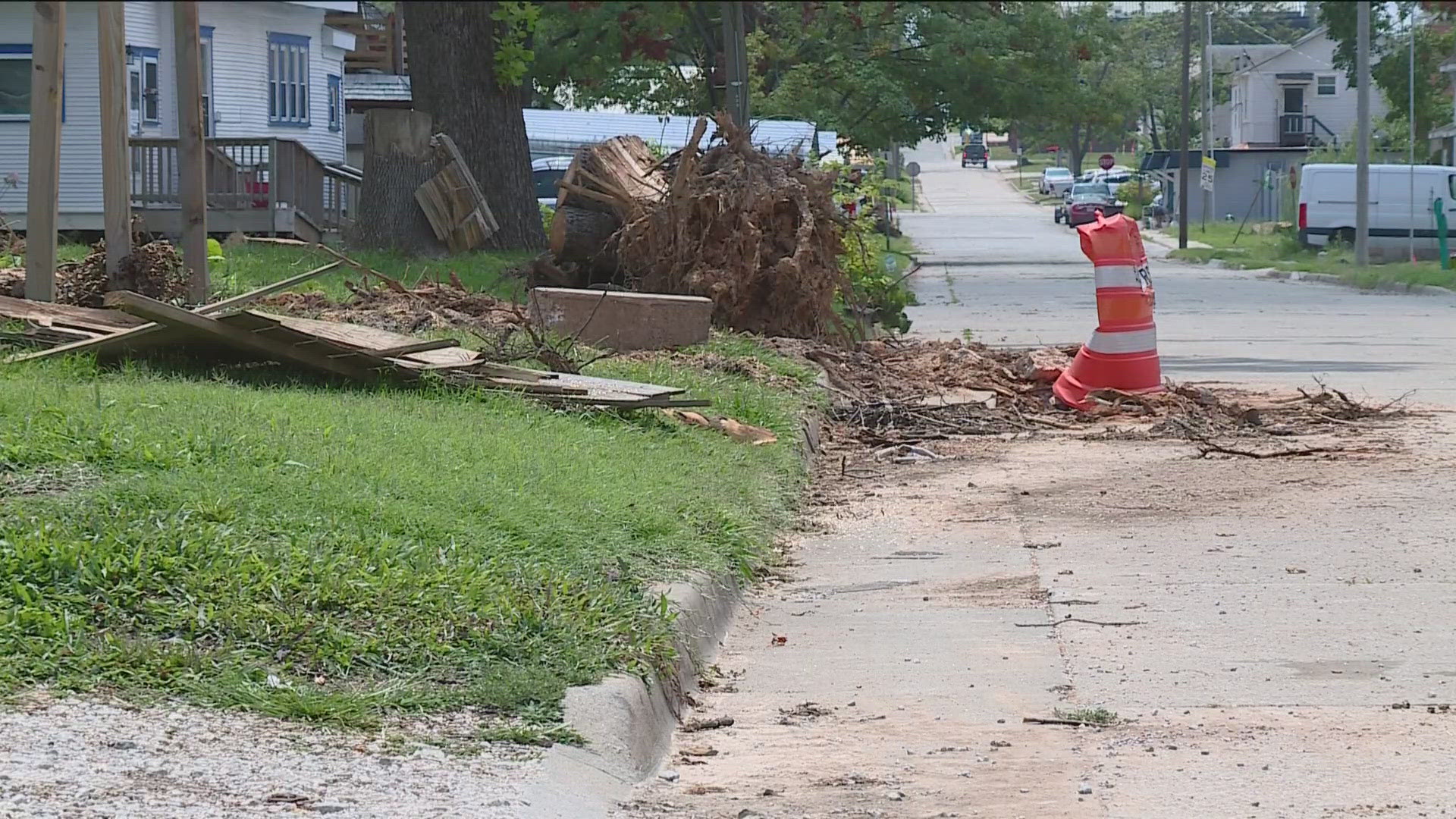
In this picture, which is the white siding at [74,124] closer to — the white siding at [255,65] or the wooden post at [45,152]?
the white siding at [255,65]

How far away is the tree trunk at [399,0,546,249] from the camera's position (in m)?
21.4

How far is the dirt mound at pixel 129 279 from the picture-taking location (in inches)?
435

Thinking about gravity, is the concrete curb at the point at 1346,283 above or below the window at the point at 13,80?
below

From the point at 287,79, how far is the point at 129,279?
2721cm

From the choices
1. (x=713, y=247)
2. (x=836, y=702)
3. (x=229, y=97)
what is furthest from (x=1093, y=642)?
(x=229, y=97)

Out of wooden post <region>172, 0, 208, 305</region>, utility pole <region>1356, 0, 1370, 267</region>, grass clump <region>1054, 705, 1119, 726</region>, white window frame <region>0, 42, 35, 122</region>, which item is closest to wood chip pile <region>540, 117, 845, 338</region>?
wooden post <region>172, 0, 208, 305</region>

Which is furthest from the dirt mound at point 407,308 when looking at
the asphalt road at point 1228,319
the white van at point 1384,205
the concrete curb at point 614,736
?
the white van at point 1384,205

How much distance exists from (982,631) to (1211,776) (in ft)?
6.20

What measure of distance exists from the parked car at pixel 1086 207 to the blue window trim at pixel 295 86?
35.3 metres

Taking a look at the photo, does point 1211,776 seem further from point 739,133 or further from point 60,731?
point 739,133

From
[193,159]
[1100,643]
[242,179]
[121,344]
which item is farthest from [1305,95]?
[1100,643]

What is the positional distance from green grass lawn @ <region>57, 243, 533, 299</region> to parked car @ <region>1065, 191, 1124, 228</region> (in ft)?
162

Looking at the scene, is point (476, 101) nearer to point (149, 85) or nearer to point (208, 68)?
point (149, 85)

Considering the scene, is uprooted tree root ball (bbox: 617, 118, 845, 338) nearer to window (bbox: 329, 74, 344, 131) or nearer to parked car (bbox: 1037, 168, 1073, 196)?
window (bbox: 329, 74, 344, 131)
